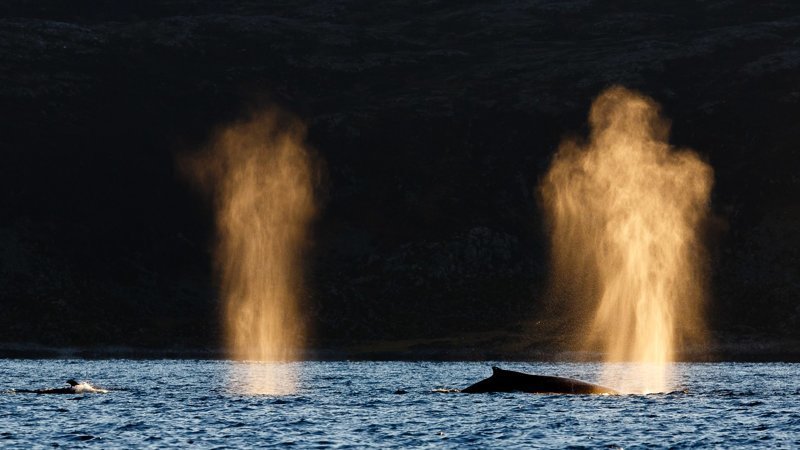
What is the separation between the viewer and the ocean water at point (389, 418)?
185 ft

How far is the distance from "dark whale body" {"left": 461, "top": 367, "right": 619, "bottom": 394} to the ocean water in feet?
3.49

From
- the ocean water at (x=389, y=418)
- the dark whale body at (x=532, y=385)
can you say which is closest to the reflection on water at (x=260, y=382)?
the ocean water at (x=389, y=418)

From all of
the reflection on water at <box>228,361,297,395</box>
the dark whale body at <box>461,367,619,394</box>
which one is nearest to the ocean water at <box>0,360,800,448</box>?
the dark whale body at <box>461,367,619,394</box>

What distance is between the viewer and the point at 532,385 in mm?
84562

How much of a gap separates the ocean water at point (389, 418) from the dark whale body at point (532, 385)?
1063 millimetres

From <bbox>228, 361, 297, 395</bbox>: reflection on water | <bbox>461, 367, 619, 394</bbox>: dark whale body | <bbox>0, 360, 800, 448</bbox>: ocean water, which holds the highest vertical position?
<bbox>228, 361, 297, 395</bbox>: reflection on water

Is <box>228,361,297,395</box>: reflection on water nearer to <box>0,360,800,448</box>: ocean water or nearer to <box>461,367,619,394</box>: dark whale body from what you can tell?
<box>0,360,800,448</box>: ocean water

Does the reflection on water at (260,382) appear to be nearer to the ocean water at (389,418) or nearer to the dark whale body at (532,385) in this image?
the ocean water at (389,418)

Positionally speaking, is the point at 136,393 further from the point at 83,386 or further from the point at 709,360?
the point at 709,360

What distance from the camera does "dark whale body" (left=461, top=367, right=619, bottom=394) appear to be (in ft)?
274

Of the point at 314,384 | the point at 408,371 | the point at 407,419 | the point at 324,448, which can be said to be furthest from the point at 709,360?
the point at 324,448

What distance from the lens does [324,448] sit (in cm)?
5375

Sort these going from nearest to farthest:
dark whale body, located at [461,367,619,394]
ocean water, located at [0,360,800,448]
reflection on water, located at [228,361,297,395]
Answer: ocean water, located at [0,360,800,448]
dark whale body, located at [461,367,619,394]
reflection on water, located at [228,361,297,395]

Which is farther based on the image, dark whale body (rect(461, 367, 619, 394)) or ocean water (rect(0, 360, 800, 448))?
dark whale body (rect(461, 367, 619, 394))
